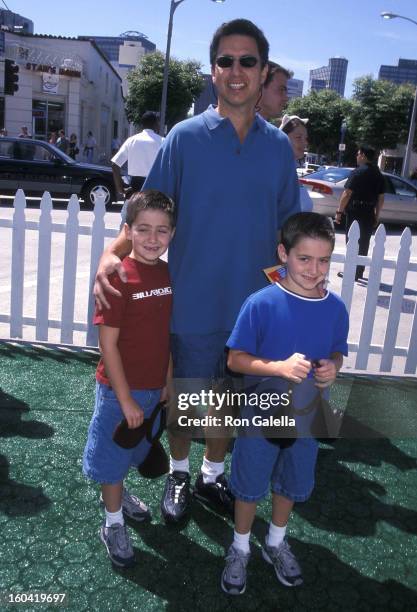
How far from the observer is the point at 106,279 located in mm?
1962

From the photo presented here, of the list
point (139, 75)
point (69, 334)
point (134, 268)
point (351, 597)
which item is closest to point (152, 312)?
point (134, 268)

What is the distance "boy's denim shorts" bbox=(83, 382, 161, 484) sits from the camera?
2.10 m

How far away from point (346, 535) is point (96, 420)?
1284 millimetres

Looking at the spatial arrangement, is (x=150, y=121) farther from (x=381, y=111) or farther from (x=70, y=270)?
(x=381, y=111)

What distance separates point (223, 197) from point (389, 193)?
12629 millimetres

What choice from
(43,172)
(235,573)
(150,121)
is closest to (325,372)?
(235,573)

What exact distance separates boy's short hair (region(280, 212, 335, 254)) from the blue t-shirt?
0.58 ft

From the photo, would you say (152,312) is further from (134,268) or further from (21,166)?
(21,166)

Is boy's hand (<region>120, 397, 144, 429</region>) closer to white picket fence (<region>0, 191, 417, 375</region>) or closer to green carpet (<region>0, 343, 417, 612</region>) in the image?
green carpet (<region>0, 343, 417, 612</region>)

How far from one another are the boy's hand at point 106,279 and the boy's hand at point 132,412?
0.36 metres

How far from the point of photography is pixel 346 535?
99.4 inches

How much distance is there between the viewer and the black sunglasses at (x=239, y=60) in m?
2.16

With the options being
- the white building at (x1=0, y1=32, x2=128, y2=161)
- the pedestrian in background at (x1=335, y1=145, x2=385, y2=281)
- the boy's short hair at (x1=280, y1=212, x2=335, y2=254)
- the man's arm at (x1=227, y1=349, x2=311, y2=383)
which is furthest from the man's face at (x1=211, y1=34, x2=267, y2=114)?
the white building at (x1=0, y1=32, x2=128, y2=161)

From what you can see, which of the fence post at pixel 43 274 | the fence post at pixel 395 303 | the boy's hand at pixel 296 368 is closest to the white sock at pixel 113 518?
the boy's hand at pixel 296 368
